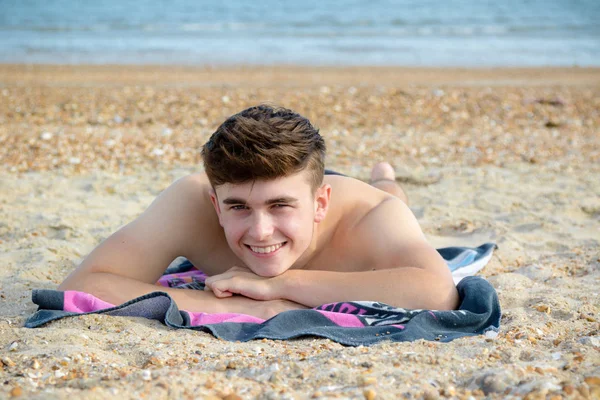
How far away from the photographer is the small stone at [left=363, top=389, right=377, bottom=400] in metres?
2.41

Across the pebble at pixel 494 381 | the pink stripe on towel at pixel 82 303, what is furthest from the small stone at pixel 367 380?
the pink stripe on towel at pixel 82 303

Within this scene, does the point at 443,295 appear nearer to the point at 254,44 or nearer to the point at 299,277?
the point at 299,277

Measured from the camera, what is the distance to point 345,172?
730 cm

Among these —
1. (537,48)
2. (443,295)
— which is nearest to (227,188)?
(443,295)

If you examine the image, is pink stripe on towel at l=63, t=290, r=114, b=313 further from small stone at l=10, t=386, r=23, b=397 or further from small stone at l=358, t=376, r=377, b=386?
small stone at l=358, t=376, r=377, b=386

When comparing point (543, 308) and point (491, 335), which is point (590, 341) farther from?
point (543, 308)

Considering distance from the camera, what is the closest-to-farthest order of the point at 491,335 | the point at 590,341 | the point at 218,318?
the point at 590,341 → the point at 491,335 → the point at 218,318

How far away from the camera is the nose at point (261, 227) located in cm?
342

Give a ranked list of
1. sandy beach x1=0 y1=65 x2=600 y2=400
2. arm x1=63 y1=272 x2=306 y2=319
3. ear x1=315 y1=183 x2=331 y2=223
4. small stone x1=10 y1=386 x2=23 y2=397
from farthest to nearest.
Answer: ear x1=315 y1=183 x2=331 y2=223 → arm x1=63 y1=272 x2=306 y2=319 → sandy beach x1=0 y1=65 x2=600 y2=400 → small stone x1=10 y1=386 x2=23 y2=397

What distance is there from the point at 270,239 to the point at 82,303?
100 cm

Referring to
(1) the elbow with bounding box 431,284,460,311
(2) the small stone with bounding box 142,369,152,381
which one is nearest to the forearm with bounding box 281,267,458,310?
(1) the elbow with bounding box 431,284,460,311

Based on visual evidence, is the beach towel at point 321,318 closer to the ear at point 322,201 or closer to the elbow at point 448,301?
the elbow at point 448,301

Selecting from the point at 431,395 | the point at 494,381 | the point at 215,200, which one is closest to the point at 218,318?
the point at 215,200

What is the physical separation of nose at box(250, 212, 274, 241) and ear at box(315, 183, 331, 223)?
400mm
